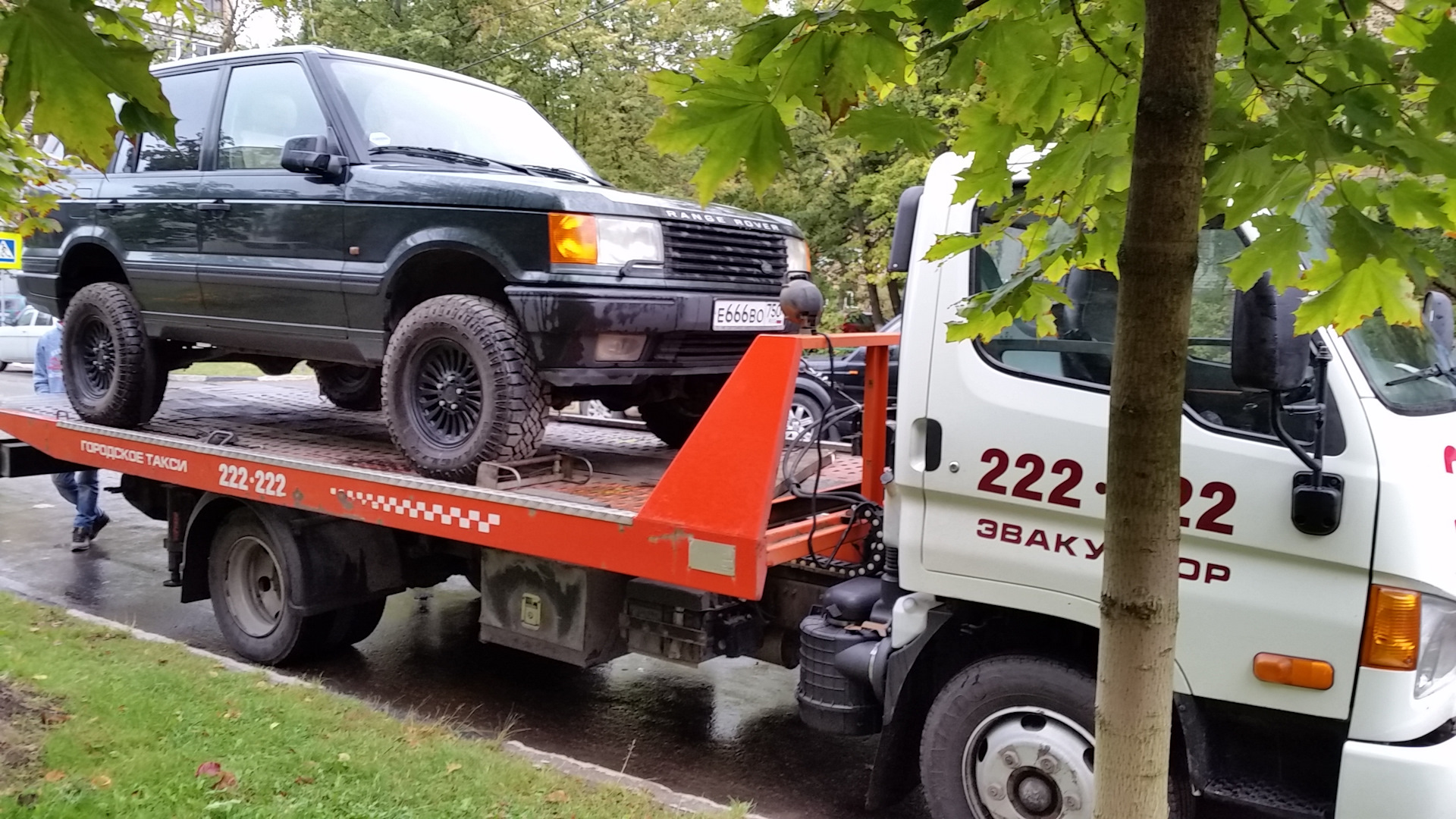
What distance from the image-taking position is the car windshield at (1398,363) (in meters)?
2.97

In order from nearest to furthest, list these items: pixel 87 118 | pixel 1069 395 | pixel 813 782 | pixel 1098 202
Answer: pixel 87 118
pixel 1098 202
pixel 1069 395
pixel 813 782

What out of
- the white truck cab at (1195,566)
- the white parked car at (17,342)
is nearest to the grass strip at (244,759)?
the white truck cab at (1195,566)

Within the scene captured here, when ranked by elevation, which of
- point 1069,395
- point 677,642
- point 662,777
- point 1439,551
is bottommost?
point 662,777

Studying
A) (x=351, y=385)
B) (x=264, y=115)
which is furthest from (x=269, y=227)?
(x=351, y=385)

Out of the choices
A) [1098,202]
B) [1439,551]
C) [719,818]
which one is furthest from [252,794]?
[1439,551]

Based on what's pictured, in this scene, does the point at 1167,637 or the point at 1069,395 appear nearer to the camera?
the point at 1167,637

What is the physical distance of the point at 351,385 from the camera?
7.46 metres

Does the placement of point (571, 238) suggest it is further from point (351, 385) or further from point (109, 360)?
point (351, 385)

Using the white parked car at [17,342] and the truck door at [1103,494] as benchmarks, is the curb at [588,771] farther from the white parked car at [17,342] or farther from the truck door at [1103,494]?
the white parked car at [17,342]

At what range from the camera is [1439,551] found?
9.23 ft

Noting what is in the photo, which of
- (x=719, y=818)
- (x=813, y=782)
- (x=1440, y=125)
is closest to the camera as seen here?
(x=1440, y=125)

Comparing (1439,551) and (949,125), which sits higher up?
(949,125)

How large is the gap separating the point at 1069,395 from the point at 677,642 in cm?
180

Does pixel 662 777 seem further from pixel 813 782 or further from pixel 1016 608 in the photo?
pixel 1016 608
